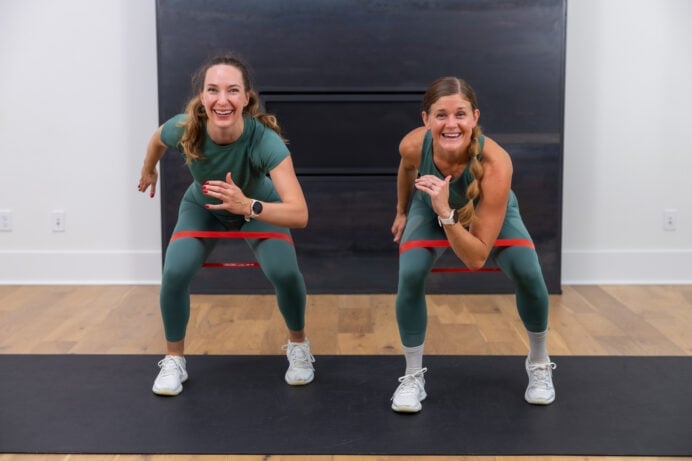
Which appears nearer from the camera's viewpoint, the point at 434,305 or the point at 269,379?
the point at 269,379

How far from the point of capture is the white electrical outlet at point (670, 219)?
4.35m

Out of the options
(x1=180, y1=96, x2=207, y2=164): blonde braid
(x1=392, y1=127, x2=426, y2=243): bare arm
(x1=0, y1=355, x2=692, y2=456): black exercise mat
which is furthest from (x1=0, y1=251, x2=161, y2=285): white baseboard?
(x1=392, y1=127, x2=426, y2=243): bare arm

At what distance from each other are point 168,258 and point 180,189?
4.99 ft

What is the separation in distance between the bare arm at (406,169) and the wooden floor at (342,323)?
64 centimetres

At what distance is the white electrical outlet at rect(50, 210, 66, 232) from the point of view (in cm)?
435

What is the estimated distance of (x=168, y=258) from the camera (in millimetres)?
2600

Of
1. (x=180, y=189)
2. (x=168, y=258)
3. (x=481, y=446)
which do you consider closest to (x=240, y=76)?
(x=168, y=258)

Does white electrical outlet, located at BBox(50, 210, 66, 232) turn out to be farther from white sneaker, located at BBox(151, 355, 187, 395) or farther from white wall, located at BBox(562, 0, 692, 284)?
white wall, located at BBox(562, 0, 692, 284)

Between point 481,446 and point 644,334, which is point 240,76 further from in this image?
point 644,334

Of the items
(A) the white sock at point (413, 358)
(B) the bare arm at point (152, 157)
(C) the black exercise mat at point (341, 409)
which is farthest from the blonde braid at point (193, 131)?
(A) the white sock at point (413, 358)

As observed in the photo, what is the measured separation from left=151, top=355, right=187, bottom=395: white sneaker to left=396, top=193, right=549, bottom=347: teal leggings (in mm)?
742

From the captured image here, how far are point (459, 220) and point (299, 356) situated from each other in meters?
0.76

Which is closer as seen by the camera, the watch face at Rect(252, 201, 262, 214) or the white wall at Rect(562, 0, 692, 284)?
the watch face at Rect(252, 201, 262, 214)

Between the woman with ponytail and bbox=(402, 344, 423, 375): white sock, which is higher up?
the woman with ponytail
